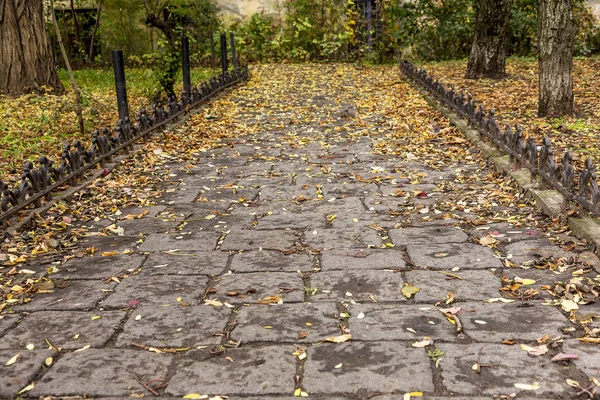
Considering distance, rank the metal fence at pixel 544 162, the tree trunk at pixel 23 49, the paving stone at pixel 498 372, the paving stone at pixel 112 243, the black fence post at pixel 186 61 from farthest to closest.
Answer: the tree trunk at pixel 23 49 < the black fence post at pixel 186 61 < the paving stone at pixel 112 243 < the metal fence at pixel 544 162 < the paving stone at pixel 498 372

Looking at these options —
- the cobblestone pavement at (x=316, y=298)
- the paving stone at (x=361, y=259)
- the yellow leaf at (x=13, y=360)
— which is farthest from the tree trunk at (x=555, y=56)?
the yellow leaf at (x=13, y=360)

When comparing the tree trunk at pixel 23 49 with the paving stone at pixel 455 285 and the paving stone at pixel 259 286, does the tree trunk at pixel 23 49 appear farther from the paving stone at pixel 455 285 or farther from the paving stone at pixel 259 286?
the paving stone at pixel 455 285

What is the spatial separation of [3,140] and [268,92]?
6176mm

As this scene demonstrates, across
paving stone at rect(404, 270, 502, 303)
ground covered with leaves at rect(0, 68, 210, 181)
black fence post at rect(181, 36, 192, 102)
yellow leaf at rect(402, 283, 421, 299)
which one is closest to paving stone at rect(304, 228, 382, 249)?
paving stone at rect(404, 270, 502, 303)

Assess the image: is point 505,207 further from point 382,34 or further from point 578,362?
point 382,34

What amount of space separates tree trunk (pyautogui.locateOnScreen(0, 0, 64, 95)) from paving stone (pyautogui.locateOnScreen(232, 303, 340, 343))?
9559 millimetres

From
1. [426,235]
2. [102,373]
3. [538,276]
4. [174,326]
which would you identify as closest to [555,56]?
[426,235]

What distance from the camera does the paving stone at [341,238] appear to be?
4.48 metres

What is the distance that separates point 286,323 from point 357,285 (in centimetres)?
64

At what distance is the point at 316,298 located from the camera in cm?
362

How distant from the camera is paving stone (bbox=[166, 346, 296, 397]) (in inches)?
107

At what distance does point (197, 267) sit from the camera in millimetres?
4137

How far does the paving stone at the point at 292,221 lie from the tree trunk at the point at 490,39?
8.42 m

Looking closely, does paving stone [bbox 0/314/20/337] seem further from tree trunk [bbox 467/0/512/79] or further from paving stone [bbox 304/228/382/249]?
tree trunk [bbox 467/0/512/79]
